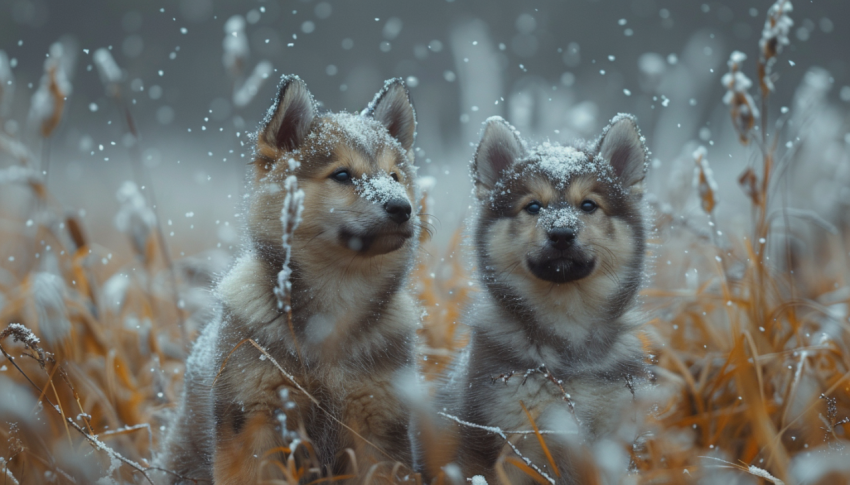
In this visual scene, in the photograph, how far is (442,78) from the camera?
4.79m

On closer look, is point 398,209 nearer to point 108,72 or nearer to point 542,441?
point 542,441

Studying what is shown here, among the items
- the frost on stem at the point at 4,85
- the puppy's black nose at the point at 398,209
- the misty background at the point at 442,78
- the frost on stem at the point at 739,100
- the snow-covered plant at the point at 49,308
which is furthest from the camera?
the misty background at the point at 442,78

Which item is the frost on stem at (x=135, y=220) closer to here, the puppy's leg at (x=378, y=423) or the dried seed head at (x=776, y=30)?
the puppy's leg at (x=378, y=423)

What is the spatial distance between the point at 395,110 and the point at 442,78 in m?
2.31

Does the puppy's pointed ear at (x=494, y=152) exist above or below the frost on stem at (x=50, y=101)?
below

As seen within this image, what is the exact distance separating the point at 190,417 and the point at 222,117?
86.7 inches

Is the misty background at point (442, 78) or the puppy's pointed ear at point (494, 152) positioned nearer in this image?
the puppy's pointed ear at point (494, 152)

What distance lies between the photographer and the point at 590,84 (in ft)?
15.7

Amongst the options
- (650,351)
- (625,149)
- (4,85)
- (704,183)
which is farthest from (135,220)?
(704,183)

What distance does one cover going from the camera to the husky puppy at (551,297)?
7.38 feet

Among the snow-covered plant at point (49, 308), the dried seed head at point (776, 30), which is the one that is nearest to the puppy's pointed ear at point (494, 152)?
the dried seed head at point (776, 30)

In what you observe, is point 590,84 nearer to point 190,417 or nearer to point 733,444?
point 733,444

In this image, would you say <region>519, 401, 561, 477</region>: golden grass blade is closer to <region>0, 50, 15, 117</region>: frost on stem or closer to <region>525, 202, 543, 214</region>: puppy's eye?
<region>525, 202, 543, 214</region>: puppy's eye

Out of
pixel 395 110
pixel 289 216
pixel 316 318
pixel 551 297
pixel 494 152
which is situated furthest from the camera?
pixel 494 152
